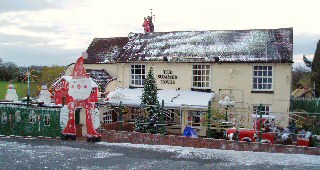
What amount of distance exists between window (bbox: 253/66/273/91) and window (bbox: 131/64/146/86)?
745 cm


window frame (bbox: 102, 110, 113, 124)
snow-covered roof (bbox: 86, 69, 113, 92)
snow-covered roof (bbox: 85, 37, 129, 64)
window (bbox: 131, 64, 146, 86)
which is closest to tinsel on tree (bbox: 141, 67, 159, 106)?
window frame (bbox: 102, 110, 113, 124)

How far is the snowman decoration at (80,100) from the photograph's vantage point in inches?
599

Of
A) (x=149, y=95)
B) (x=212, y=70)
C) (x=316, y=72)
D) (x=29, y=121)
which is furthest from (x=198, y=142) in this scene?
(x=316, y=72)

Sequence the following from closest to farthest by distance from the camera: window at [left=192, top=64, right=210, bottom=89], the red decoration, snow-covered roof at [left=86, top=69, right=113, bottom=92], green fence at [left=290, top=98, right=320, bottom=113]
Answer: the red decoration, window at [left=192, top=64, right=210, bottom=89], snow-covered roof at [left=86, top=69, right=113, bottom=92], green fence at [left=290, top=98, right=320, bottom=113]

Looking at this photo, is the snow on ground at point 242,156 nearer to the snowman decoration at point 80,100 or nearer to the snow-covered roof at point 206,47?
the snowman decoration at point 80,100

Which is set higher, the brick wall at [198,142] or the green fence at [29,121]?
the green fence at [29,121]

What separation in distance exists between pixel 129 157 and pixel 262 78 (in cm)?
1259

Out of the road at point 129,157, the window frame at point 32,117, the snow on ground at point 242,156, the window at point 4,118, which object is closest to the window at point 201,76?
the snow on ground at point 242,156

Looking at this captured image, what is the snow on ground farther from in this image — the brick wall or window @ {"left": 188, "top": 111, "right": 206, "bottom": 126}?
window @ {"left": 188, "top": 111, "right": 206, "bottom": 126}

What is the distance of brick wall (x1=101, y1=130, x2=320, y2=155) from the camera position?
14.8 meters

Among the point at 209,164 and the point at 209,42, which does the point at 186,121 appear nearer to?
the point at 209,42

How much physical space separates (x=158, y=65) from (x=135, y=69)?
5.84 ft

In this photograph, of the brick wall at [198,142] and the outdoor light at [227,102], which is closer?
the brick wall at [198,142]

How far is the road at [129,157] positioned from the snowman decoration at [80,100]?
578mm
